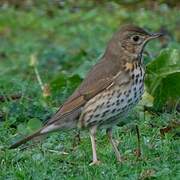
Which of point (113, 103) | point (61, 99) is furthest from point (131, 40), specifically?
point (61, 99)

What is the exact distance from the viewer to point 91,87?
25.1 feet

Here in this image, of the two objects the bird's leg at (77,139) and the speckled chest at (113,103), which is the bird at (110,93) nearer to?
the speckled chest at (113,103)

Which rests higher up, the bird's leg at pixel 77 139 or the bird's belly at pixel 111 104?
the bird's belly at pixel 111 104

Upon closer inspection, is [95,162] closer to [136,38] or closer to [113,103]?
[113,103]

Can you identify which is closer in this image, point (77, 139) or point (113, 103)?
point (113, 103)

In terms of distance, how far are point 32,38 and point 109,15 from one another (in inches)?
59.5

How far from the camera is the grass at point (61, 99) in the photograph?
281 inches

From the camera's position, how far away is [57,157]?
7523 mm

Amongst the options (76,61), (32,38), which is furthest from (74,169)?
(32,38)

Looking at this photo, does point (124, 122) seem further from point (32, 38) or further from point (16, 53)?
point (32, 38)

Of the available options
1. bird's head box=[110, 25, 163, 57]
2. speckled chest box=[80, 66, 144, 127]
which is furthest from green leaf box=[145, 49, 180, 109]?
speckled chest box=[80, 66, 144, 127]

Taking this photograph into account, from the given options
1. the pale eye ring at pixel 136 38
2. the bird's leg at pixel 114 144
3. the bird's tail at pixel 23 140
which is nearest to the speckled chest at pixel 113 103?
the bird's leg at pixel 114 144

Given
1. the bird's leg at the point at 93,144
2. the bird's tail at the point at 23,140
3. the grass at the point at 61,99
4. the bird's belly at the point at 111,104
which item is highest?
the bird's belly at the point at 111,104

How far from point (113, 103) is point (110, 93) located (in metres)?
0.12
